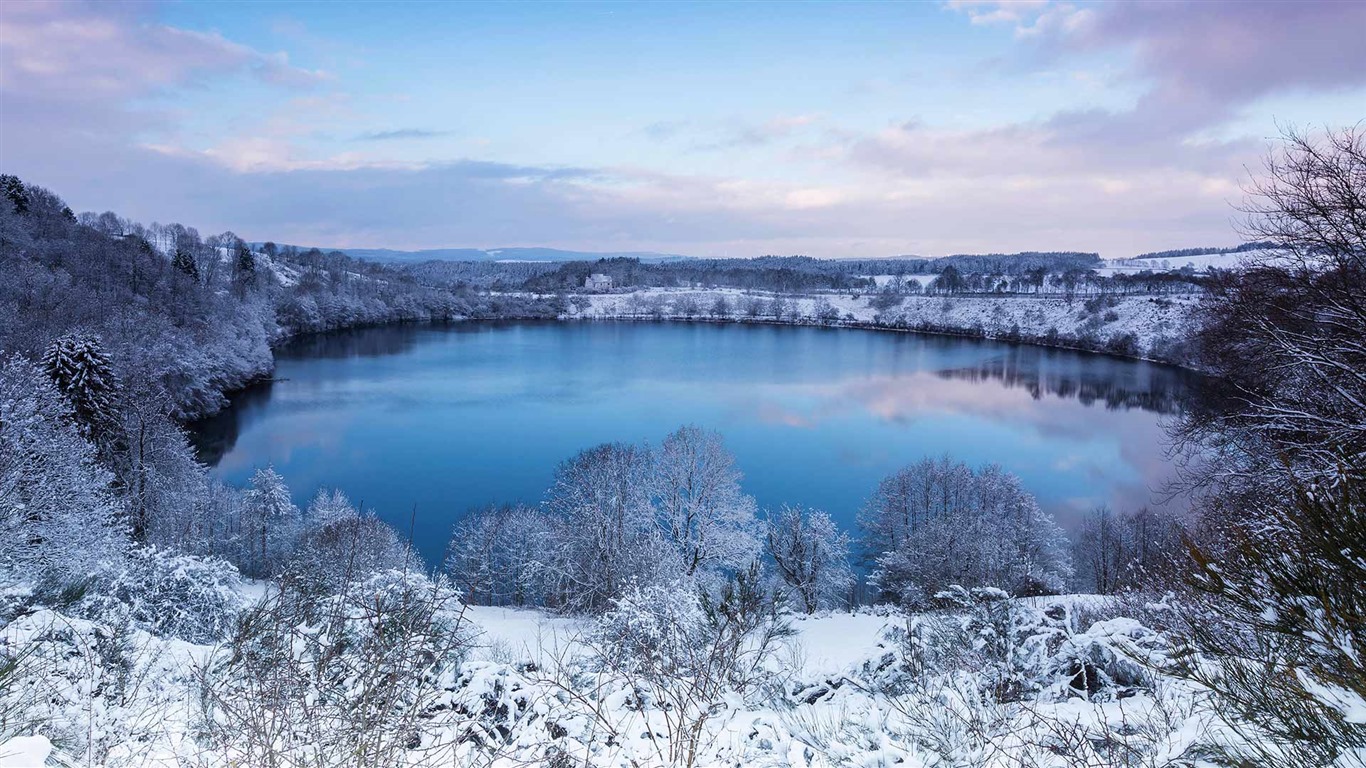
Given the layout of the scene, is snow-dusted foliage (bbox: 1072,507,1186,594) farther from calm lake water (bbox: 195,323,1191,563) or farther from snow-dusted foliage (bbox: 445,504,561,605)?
snow-dusted foliage (bbox: 445,504,561,605)

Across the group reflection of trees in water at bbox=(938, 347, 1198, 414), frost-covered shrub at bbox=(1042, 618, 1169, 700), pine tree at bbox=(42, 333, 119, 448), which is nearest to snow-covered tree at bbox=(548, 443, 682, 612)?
frost-covered shrub at bbox=(1042, 618, 1169, 700)

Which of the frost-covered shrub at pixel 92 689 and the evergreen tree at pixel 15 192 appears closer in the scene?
the frost-covered shrub at pixel 92 689

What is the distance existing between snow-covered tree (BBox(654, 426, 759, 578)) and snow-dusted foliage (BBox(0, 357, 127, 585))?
12.3 m

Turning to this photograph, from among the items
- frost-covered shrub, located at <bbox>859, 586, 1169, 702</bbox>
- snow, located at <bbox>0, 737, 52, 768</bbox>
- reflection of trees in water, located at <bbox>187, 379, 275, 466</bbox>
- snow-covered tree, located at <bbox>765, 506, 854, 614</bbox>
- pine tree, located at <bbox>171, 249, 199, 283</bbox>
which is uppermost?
pine tree, located at <bbox>171, 249, 199, 283</bbox>

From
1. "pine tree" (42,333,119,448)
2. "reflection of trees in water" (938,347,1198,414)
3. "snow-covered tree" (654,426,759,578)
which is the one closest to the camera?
"pine tree" (42,333,119,448)

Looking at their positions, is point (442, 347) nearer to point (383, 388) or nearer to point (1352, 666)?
point (383, 388)

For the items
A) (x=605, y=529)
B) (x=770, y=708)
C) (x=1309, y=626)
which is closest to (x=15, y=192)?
(x=605, y=529)

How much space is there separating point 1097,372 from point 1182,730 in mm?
51779

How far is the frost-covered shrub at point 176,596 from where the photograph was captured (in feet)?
24.1

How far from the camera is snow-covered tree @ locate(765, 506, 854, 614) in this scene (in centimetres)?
1884

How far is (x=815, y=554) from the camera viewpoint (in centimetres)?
1911

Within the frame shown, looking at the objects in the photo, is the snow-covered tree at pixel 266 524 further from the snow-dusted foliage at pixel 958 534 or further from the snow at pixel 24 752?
the snow at pixel 24 752

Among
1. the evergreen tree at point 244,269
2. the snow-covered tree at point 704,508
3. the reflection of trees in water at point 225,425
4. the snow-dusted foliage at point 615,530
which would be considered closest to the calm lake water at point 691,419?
the reflection of trees in water at point 225,425

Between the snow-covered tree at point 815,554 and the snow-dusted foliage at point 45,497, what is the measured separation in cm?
1467
